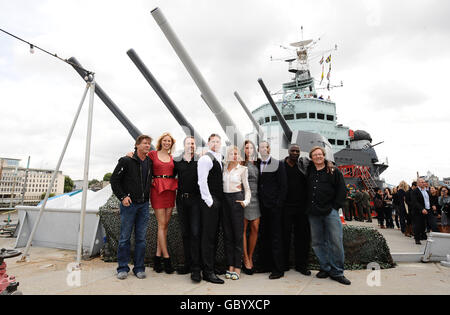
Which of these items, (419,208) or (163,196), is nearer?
(163,196)

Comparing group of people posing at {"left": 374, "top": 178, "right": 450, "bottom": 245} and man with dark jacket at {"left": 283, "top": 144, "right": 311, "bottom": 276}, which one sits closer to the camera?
man with dark jacket at {"left": 283, "top": 144, "right": 311, "bottom": 276}

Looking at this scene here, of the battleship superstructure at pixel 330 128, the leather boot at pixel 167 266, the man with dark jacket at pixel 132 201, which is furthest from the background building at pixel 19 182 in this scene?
the leather boot at pixel 167 266

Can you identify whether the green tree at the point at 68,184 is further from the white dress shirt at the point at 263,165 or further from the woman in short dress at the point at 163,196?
the white dress shirt at the point at 263,165

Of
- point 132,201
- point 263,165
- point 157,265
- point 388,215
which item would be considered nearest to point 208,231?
point 157,265

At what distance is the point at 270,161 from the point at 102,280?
2.27 metres

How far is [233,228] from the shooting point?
8.97 ft

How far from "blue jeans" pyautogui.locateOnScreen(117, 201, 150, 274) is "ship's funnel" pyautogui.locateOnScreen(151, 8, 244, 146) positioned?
90.1 inches

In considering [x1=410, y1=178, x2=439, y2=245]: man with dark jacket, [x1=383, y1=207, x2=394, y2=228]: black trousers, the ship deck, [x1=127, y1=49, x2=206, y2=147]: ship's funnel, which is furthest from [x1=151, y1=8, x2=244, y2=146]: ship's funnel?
[x1=383, y1=207, x2=394, y2=228]: black trousers

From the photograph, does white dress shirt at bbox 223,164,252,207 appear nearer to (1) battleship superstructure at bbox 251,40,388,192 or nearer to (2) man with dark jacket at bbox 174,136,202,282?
(2) man with dark jacket at bbox 174,136,202,282

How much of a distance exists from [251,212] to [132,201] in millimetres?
1366

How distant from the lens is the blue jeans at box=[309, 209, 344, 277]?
8.84 feet

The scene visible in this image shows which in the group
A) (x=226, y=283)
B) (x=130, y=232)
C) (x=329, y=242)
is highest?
(x=130, y=232)

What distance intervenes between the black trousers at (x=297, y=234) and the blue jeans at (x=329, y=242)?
0.11m

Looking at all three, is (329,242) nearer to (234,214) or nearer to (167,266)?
(234,214)
